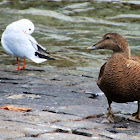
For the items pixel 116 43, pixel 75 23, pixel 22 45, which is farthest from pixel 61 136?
pixel 75 23

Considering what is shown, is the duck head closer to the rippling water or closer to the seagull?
the seagull

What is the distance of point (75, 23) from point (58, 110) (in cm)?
1095

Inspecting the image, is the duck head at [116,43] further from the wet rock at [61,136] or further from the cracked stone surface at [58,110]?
the wet rock at [61,136]

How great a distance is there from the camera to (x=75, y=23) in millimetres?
14891

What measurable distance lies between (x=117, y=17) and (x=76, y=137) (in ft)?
42.7

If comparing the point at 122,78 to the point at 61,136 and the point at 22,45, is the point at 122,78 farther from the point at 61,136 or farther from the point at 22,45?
the point at 22,45

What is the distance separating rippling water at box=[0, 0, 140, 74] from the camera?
10.2m

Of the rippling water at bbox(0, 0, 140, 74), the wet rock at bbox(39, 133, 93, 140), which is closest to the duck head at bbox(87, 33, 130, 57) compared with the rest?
the wet rock at bbox(39, 133, 93, 140)

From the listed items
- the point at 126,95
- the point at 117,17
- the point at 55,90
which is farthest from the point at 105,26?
the point at 126,95

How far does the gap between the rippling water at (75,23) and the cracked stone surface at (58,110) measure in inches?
95.3

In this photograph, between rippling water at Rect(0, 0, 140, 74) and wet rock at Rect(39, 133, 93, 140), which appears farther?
rippling water at Rect(0, 0, 140, 74)

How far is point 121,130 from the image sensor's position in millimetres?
3590

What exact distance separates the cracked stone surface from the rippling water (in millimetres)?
2419

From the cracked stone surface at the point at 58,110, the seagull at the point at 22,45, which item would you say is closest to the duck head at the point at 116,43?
the cracked stone surface at the point at 58,110
